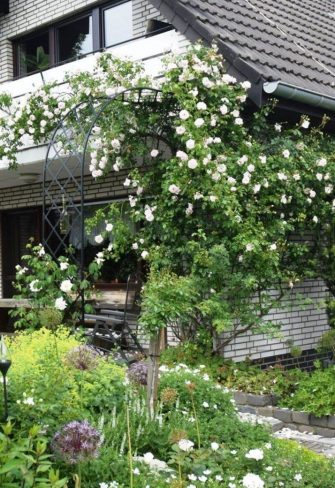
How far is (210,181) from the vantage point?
610 cm

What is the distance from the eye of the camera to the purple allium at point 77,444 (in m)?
2.53

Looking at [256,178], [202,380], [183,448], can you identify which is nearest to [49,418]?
[183,448]

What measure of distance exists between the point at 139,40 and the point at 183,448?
5878 mm

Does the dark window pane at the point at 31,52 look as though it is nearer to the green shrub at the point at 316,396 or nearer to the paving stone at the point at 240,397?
the paving stone at the point at 240,397

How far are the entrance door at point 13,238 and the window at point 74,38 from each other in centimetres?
236

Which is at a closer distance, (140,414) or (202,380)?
(140,414)

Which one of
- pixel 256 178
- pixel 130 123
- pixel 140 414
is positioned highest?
pixel 130 123

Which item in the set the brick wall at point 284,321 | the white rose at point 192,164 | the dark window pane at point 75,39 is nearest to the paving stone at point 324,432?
the brick wall at point 284,321

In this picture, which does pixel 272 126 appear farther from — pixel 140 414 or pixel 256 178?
pixel 140 414

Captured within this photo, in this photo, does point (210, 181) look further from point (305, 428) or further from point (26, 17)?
point (26, 17)

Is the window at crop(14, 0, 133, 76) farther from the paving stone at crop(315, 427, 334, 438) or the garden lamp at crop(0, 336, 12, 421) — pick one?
the garden lamp at crop(0, 336, 12, 421)

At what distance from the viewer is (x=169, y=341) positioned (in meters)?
7.36

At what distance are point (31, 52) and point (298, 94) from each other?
5.54m

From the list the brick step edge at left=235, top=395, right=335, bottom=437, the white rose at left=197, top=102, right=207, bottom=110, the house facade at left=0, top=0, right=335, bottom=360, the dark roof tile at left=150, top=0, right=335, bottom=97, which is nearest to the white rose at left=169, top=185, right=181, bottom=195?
the white rose at left=197, top=102, right=207, bottom=110
